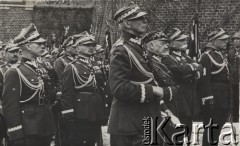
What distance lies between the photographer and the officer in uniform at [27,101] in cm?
473

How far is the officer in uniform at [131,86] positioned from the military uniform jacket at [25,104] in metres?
1.04

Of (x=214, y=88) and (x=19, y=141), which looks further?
(x=214, y=88)

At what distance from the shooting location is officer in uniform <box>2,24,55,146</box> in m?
4.73

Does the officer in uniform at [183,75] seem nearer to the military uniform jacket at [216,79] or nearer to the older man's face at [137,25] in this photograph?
the military uniform jacket at [216,79]

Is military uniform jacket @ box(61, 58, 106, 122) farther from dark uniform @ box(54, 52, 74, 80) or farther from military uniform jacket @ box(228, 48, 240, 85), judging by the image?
military uniform jacket @ box(228, 48, 240, 85)

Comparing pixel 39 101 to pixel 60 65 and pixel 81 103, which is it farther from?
pixel 60 65

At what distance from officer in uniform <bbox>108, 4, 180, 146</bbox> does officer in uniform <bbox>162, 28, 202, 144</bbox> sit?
1582mm

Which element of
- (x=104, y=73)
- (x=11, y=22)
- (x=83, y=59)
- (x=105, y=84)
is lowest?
(x=105, y=84)

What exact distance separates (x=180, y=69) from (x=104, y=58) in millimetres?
1744

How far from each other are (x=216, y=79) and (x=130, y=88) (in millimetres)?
2680

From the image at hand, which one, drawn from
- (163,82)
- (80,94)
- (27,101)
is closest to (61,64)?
(80,94)

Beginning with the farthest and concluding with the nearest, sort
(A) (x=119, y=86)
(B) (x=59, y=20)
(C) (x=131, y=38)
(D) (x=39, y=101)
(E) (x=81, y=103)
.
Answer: (B) (x=59, y=20)
(E) (x=81, y=103)
(D) (x=39, y=101)
(C) (x=131, y=38)
(A) (x=119, y=86)

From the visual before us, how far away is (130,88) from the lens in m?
3.87

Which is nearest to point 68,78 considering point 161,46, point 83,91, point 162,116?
point 83,91
